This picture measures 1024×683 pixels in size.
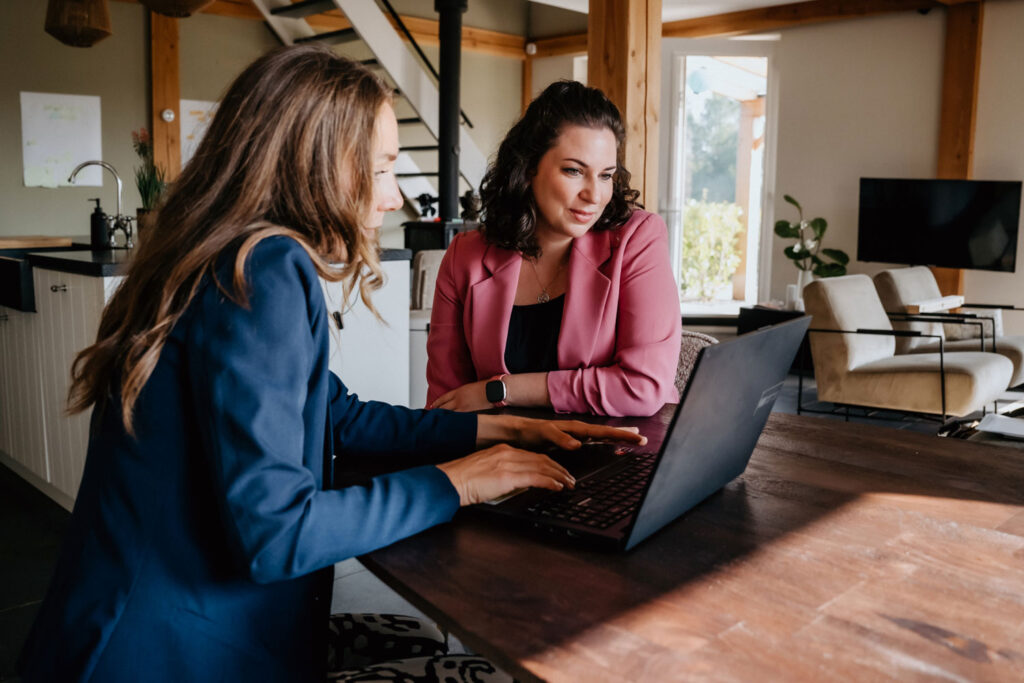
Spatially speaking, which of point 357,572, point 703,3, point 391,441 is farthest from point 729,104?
point 391,441

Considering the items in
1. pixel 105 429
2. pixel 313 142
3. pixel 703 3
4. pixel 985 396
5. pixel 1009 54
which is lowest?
pixel 985 396

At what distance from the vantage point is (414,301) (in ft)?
15.1

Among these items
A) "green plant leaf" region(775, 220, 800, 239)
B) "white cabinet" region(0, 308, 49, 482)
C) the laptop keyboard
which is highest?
"green plant leaf" region(775, 220, 800, 239)

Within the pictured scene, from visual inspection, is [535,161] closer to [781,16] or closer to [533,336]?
[533,336]

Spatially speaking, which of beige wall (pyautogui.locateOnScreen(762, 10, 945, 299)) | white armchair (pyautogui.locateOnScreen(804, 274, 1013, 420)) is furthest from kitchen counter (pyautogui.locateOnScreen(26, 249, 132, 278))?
beige wall (pyautogui.locateOnScreen(762, 10, 945, 299))

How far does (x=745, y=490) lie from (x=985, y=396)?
3739 millimetres

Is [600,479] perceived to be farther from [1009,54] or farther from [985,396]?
[1009,54]

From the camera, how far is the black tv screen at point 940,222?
598cm

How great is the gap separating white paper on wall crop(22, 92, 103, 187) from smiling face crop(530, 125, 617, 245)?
6.20 metres

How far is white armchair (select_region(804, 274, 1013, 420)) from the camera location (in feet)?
14.1

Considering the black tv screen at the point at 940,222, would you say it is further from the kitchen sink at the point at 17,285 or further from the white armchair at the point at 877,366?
the kitchen sink at the point at 17,285

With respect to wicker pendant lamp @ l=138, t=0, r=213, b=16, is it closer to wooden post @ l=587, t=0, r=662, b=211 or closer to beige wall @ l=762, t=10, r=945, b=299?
wooden post @ l=587, t=0, r=662, b=211

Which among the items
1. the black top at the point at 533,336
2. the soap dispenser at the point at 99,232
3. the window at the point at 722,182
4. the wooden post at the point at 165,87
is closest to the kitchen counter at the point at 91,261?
the soap dispenser at the point at 99,232

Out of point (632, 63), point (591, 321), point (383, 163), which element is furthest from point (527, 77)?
point (383, 163)
